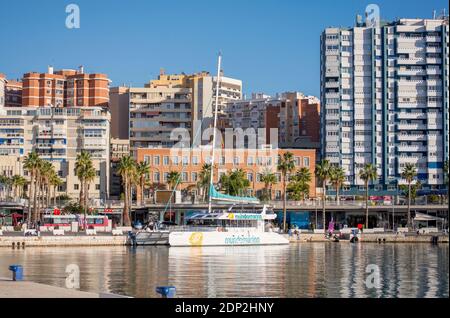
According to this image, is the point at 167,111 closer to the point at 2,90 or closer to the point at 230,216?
the point at 2,90

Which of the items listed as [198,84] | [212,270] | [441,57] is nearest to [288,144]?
[198,84]

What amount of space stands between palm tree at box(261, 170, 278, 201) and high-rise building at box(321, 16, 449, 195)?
21.3 meters

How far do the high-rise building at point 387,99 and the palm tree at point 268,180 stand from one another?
21276 mm

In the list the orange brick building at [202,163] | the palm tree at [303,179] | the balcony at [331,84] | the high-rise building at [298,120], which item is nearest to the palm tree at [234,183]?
the orange brick building at [202,163]

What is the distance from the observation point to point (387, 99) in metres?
166

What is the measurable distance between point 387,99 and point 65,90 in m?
66.1

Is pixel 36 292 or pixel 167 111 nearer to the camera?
pixel 36 292

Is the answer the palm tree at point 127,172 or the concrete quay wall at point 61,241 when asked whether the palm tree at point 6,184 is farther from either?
the concrete quay wall at point 61,241

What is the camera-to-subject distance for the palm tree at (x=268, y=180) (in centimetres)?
13962

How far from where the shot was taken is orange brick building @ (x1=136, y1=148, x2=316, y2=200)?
146 m

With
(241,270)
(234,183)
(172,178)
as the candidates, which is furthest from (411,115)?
(241,270)

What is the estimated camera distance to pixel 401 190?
155625 millimetres

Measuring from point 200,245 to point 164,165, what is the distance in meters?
57.8
